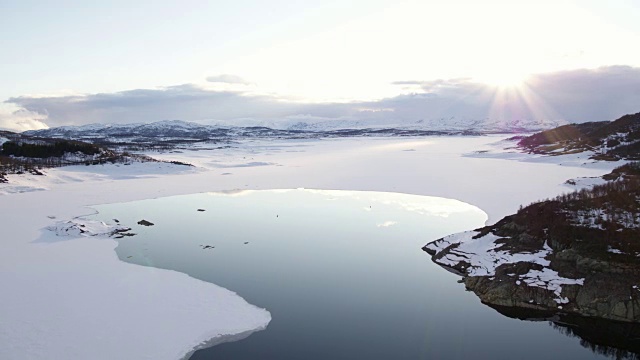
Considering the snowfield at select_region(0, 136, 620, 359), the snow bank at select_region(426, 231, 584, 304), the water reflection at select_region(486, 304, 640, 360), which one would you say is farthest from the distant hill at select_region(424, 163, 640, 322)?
the snowfield at select_region(0, 136, 620, 359)

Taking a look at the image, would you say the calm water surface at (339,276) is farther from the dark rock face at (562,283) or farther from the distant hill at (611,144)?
the distant hill at (611,144)

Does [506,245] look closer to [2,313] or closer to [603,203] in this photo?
[603,203]

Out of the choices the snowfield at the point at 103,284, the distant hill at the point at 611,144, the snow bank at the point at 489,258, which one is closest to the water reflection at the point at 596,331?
the snow bank at the point at 489,258

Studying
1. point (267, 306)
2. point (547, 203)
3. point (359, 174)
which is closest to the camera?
point (267, 306)

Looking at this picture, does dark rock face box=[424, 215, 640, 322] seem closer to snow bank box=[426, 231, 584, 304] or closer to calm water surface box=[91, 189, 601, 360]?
snow bank box=[426, 231, 584, 304]

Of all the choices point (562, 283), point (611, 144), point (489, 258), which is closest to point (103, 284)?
point (489, 258)

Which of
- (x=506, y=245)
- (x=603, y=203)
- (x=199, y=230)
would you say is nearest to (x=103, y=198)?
(x=199, y=230)
